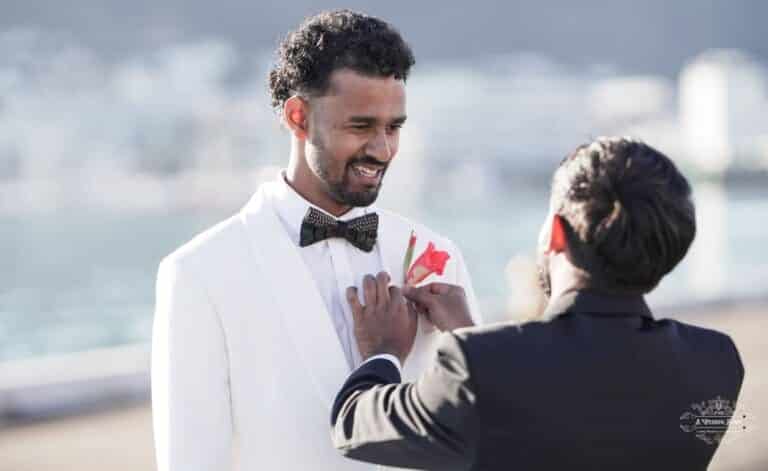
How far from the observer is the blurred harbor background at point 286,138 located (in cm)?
5062

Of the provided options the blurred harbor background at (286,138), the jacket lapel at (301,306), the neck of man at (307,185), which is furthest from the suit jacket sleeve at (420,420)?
the blurred harbor background at (286,138)

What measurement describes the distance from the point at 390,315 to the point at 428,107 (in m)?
61.3

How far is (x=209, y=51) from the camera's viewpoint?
63.3 m

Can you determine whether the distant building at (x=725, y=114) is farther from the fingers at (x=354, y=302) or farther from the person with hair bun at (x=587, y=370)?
the person with hair bun at (x=587, y=370)

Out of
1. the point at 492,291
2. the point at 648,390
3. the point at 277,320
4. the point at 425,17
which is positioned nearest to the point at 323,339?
the point at 277,320

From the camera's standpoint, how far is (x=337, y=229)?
7.87ft

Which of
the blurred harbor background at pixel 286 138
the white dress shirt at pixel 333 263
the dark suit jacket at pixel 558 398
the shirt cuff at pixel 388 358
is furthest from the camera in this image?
the blurred harbor background at pixel 286 138

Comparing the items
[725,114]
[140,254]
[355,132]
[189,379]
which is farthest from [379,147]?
[725,114]

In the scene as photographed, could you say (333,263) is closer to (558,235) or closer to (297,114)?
(297,114)

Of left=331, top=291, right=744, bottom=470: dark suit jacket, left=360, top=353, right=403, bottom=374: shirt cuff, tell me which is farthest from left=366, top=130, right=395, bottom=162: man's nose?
left=331, top=291, right=744, bottom=470: dark suit jacket

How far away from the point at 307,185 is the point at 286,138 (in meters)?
45.9

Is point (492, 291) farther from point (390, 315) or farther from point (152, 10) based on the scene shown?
point (152, 10)

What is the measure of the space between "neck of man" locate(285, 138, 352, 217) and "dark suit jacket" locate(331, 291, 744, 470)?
0.59 m

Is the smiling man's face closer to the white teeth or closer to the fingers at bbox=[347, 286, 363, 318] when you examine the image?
the white teeth
